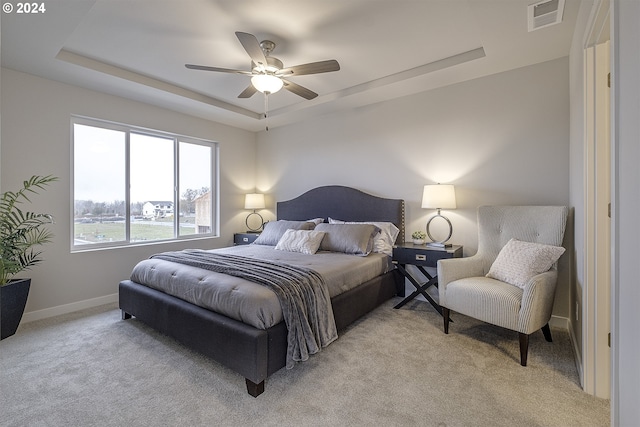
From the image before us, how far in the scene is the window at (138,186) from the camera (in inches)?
139

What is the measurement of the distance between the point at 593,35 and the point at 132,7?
3119 mm

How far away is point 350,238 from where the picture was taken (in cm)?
344

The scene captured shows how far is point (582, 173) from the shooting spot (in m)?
1.99

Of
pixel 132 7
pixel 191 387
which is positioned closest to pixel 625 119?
pixel 191 387

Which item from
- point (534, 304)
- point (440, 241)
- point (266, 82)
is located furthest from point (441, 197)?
point (266, 82)

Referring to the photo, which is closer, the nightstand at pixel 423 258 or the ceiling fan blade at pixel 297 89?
the ceiling fan blade at pixel 297 89

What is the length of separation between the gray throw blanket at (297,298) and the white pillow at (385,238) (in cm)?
136

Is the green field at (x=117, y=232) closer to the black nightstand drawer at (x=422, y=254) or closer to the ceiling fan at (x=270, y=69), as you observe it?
the ceiling fan at (x=270, y=69)

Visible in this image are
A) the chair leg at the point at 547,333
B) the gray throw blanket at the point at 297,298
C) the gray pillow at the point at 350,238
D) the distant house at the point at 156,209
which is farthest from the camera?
the distant house at the point at 156,209

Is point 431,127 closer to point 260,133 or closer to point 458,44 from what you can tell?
point 458,44

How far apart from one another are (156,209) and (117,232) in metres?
0.59

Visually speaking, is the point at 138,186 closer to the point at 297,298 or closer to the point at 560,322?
the point at 297,298

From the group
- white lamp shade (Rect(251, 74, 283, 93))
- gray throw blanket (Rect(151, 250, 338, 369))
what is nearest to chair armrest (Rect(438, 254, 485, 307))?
gray throw blanket (Rect(151, 250, 338, 369))

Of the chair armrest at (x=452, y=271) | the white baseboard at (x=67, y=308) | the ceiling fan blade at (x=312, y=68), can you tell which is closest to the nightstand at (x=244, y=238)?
the white baseboard at (x=67, y=308)
